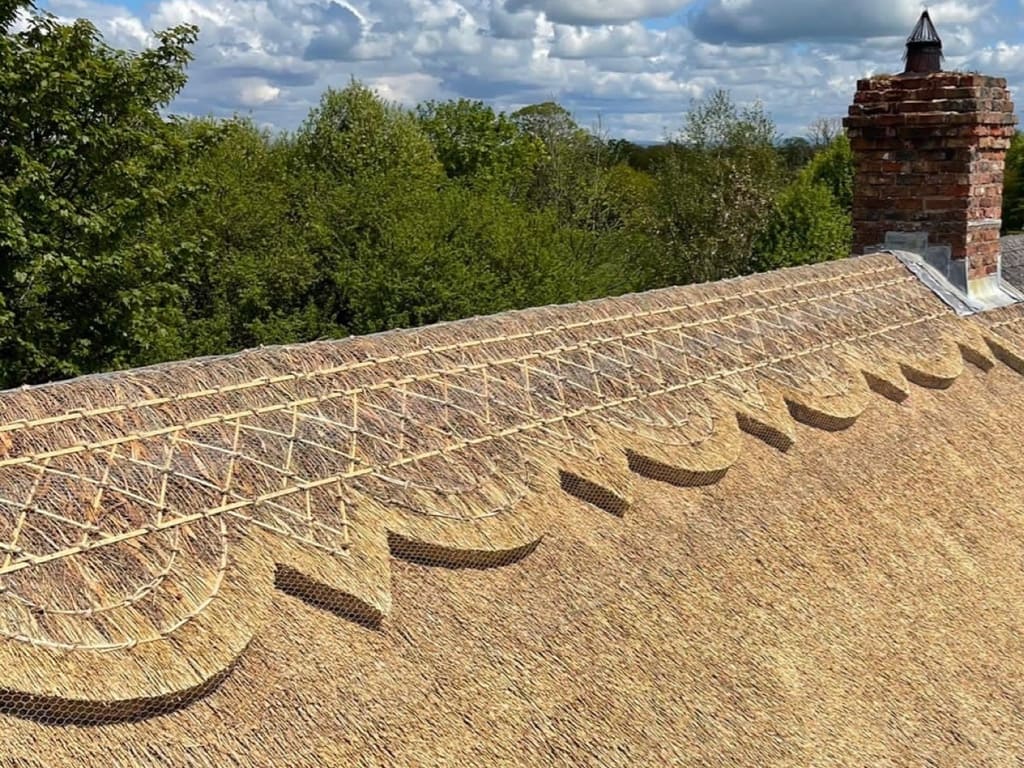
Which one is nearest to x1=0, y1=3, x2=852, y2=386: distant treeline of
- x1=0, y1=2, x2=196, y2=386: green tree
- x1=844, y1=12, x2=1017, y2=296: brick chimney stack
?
x1=0, y1=2, x2=196, y2=386: green tree

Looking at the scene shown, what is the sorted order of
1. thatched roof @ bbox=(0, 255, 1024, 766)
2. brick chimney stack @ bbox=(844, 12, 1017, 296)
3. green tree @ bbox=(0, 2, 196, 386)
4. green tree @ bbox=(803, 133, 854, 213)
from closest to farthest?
thatched roof @ bbox=(0, 255, 1024, 766) → brick chimney stack @ bbox=(844, 12, 1017, 296) → green tree @ bbox=(0, 2, 196, 386) → green tree @ bbox=(803, 133, 854, 213)

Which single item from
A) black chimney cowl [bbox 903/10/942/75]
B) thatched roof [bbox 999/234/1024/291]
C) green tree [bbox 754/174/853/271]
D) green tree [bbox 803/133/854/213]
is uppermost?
black chimney cowl [bbox 903/10/942/75]

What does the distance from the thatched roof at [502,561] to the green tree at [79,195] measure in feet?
24.7

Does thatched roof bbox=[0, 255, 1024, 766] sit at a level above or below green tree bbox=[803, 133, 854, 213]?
below

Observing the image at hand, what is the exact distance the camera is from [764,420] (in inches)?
157

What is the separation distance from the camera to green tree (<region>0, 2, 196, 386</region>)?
32.4 feet

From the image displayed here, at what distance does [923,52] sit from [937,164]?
726 mm

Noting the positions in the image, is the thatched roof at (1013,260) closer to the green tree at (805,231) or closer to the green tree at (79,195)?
the green tree at (79,195)

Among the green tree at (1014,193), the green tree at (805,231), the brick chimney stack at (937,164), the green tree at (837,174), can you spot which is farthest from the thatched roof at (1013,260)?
the green tree at (1014,193)

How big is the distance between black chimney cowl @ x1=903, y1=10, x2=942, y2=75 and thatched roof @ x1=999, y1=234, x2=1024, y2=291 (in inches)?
58.5

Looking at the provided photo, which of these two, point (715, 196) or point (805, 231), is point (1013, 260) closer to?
point (805, 231)

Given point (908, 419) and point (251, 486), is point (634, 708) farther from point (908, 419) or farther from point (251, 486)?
point (908, 419)

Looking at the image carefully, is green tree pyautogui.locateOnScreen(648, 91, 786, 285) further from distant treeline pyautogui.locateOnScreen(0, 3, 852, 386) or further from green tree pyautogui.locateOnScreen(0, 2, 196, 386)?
green tree pyautogui.locateOnScreen(0, 2, 196, 386)

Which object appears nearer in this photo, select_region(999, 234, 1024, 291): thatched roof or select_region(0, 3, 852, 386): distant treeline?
select_region(999, 234, 1024, 291): thatched roof
